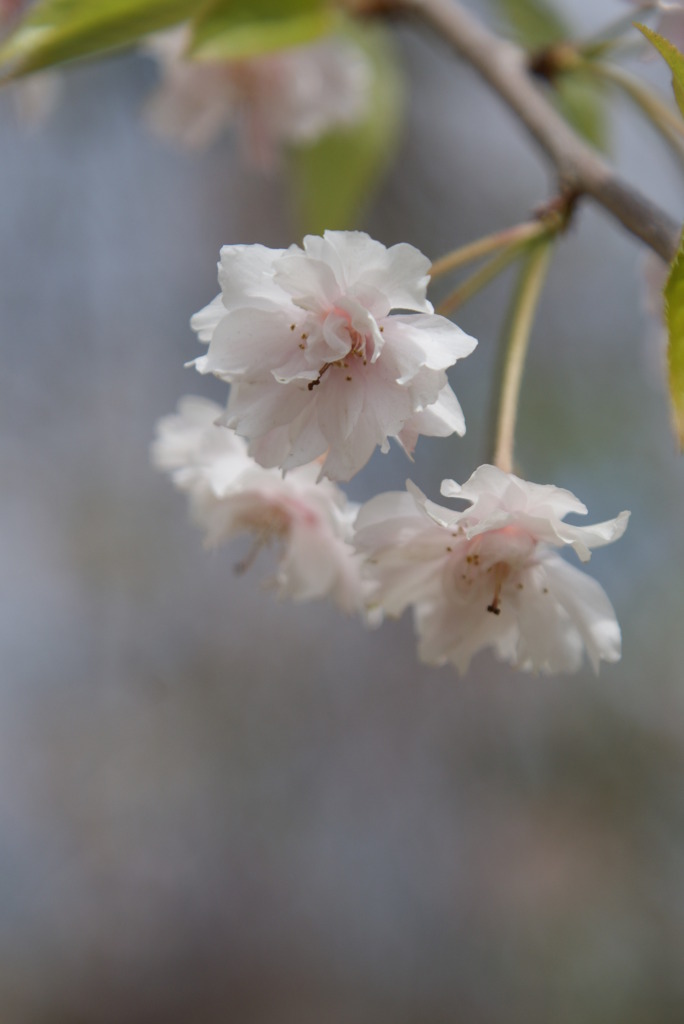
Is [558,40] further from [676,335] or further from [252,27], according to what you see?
[676,335]

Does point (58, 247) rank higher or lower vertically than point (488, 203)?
lower

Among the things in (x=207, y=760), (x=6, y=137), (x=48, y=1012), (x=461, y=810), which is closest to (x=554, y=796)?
(x=461, y=810)

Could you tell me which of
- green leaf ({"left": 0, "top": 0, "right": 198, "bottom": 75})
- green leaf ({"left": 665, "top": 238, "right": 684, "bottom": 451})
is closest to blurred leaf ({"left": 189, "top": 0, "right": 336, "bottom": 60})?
green leaf ({"left": 0, "top": 0, "right": 198, "bottom": 75})

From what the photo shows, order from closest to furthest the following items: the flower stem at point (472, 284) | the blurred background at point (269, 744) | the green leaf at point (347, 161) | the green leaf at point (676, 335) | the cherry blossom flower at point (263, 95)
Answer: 1. the green leaf at point (676, 335)
2. the flower stem at point (472, 284)
3. the cherry blossom flower at point (263, 95)
4. the green leaf at point (347, 161)
5. the blurred background at point (269, 744)

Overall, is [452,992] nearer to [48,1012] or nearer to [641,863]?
[641,863]

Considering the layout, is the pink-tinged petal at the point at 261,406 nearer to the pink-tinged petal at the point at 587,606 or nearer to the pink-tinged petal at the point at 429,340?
the pink-tinged petal at the point at 429,340

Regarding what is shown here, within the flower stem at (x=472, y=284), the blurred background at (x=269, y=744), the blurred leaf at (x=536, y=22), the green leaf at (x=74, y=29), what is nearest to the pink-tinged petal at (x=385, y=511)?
the flower stem at (x=472, y=284)
